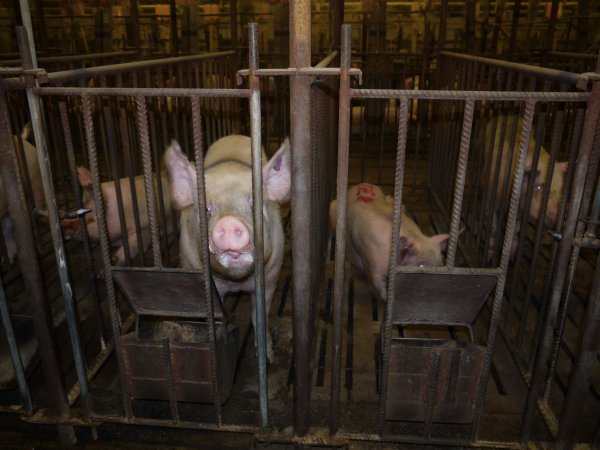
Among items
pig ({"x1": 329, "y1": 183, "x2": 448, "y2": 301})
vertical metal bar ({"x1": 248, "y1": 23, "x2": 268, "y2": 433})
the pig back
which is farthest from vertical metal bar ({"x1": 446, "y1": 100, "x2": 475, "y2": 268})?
the pig back

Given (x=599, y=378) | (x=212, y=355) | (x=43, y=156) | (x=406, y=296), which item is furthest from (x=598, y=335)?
(x=43, y=156)

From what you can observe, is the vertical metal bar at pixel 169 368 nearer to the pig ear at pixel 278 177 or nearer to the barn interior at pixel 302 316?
the barn interior at pixel 302 316

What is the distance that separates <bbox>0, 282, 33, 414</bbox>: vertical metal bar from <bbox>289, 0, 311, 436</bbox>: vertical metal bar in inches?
57.2

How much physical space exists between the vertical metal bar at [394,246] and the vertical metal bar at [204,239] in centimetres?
80

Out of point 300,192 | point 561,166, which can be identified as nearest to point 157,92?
point 300,192

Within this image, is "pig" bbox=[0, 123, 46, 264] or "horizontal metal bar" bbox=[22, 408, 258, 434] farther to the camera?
"pig" bbox=[0, 123, 46, 264]

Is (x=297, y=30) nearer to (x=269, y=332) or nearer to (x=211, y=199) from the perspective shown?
(x=211, y=199)

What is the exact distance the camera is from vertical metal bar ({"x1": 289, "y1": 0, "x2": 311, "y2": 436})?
1860mm

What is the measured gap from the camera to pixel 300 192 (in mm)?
Answer: 2076

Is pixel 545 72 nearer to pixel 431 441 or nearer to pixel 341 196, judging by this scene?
pixel 341 196

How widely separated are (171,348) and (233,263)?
59cm

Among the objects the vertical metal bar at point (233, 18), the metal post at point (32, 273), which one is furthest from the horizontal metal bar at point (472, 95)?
the vertical metal bar at point (233, 18)

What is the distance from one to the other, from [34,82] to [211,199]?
1.12m

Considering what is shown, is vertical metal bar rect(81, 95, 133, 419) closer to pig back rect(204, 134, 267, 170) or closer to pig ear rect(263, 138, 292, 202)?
pig ear rect(263, 138, 292, 202)
